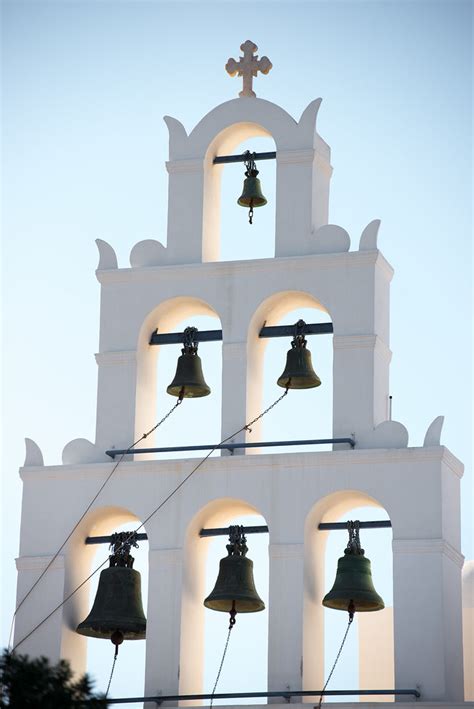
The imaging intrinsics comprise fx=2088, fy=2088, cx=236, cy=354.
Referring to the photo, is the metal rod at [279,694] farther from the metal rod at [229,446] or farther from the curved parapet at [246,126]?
the curved parapet at [246,126]

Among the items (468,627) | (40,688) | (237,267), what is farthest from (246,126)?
(40,688)

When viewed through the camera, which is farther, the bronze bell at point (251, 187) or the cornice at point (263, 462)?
the bronze bell at point (251, 187)

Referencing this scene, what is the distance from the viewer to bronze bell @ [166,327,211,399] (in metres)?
25.8

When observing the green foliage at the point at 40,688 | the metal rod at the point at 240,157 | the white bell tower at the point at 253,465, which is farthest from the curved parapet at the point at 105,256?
the green foliage at the point at 40,688

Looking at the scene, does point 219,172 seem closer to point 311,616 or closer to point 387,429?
point 387,429

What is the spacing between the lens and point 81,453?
2569 centimetres

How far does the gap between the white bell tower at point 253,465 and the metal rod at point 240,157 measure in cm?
11

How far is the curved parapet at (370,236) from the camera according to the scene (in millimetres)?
25359

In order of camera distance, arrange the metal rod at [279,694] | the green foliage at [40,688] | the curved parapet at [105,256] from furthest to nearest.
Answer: the curved parapet at [105,256] < the metal rod at [279,694] < the green foliage at [40,688]

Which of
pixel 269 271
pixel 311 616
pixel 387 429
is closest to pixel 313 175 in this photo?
pixel 269 271

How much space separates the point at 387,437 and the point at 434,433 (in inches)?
21.8

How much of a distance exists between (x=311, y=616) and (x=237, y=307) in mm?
3927

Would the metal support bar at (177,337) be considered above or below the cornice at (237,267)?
below

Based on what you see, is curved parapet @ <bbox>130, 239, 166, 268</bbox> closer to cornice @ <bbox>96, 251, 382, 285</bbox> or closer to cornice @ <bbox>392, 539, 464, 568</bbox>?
cornice @ <bbox>96, 251, 382, 285</bbox>
